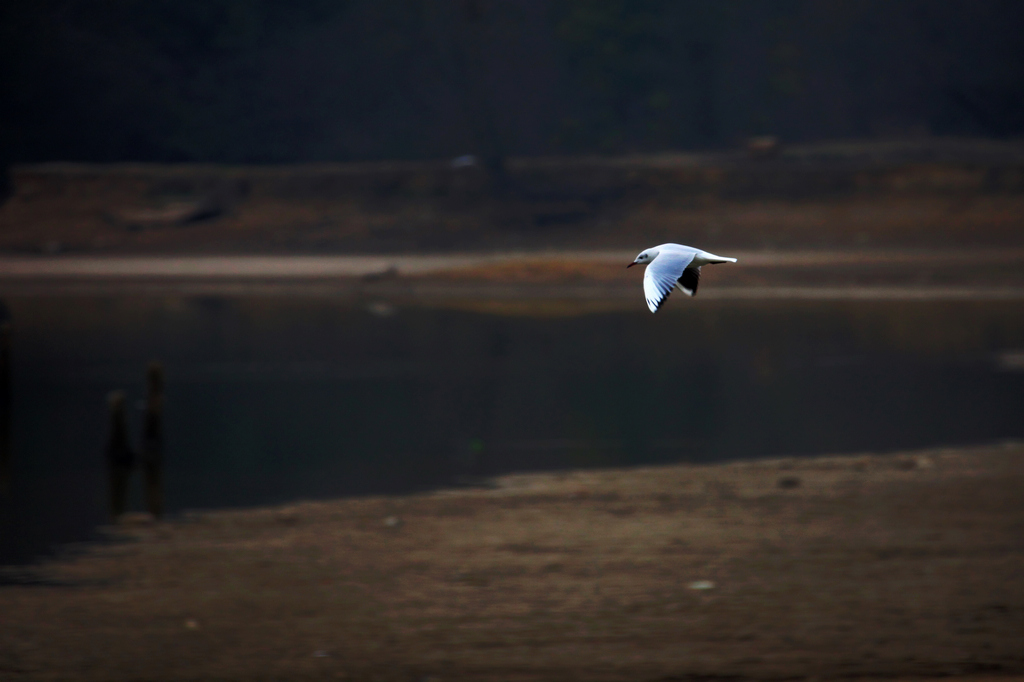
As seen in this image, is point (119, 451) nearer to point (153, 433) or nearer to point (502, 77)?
point (153, 433)

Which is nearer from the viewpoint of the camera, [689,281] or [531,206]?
[689,281]

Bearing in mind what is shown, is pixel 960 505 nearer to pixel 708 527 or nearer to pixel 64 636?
pixel 708 527

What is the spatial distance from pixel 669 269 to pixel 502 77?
78.4m

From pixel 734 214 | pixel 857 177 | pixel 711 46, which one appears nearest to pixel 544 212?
pixel 734 214

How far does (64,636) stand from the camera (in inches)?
477

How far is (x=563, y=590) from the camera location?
1326cm

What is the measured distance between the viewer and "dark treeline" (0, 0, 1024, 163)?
71.4m

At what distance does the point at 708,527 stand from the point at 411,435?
39.0ft

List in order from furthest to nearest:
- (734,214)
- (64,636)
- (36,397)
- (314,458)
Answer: (734,214) < (36,397) < (314,458) < (64,636)

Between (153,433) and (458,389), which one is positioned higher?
(458,389)

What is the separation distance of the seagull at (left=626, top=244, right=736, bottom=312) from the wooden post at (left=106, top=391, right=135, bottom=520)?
1809 centimetres

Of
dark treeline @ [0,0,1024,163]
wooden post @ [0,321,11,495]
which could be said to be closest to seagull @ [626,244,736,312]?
wooden post @ [0,321,11,495]

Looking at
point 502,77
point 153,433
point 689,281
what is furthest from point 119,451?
point 502,77

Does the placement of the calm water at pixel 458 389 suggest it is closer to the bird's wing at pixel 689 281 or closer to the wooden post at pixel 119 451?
the wooden post at pixel 119 451
